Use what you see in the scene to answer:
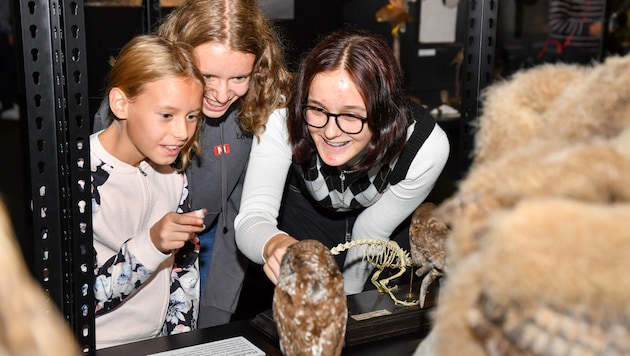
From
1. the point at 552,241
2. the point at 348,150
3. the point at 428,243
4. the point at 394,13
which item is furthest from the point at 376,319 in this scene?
the point at 394,13

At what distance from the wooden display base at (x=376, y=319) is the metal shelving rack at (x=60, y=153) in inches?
13.3

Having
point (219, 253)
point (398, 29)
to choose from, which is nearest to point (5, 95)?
point (398, 29)

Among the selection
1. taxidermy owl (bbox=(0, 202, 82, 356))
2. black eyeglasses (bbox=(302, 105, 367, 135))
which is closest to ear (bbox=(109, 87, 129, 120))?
black eyeglasses (bbox=(302, 105, 367, 135))

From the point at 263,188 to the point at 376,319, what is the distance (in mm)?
463

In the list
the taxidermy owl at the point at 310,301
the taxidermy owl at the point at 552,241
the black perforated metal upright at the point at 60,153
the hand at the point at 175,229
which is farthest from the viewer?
the hand at the point at 175,229

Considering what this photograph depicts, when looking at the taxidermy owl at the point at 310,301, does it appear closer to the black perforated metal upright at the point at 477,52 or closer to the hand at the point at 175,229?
the hand at the point at 175,229

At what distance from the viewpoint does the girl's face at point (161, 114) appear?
156cm

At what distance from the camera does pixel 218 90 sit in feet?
5.59

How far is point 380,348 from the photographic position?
1298 millimetres

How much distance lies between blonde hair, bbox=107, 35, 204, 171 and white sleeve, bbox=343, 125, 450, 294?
557 millimetres

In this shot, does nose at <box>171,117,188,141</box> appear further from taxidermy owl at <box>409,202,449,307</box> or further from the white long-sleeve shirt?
taxidermy owl at <box>409,202,449,307</box>

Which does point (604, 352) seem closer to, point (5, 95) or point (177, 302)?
point (177, 302)

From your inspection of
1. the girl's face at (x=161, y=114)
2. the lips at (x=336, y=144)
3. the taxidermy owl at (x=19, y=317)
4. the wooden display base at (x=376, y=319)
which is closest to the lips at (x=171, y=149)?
the girl's face at (x=161, y=114)

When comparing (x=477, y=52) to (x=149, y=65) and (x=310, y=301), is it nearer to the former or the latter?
(x=149, y=65)
